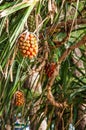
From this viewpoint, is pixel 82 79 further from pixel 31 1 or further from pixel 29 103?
pixel 31 1

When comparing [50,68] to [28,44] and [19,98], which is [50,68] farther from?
[28,44]

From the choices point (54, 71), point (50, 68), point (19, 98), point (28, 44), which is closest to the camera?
point (28, 44)

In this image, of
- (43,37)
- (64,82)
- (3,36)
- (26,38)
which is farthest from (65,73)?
Result: (26,38)

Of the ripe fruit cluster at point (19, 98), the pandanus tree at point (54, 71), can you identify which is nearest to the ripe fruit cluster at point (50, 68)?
the pandanus tree at point (54, 71)

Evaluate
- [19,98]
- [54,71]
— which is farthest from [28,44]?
[19,98]

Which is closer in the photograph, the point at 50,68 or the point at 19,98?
the point at 50,68

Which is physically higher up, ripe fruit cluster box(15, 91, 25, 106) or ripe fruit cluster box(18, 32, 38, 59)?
ripe fruit cluster box(18, 32, 38, 59)

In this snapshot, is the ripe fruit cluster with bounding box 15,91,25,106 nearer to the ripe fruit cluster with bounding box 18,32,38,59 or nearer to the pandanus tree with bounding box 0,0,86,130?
the pandanus tree with bounding box 0,0,86,130

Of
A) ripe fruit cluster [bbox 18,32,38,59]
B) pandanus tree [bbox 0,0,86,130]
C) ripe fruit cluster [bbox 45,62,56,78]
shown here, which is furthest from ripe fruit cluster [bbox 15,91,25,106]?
ripe fruit cluster [bbox 18,32,38,59]

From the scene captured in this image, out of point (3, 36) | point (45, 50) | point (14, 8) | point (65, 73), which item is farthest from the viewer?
point (65, 73)

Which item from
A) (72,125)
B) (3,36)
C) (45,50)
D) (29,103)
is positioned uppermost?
(3,36)

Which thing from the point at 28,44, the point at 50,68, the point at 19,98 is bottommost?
the point at 19,98
